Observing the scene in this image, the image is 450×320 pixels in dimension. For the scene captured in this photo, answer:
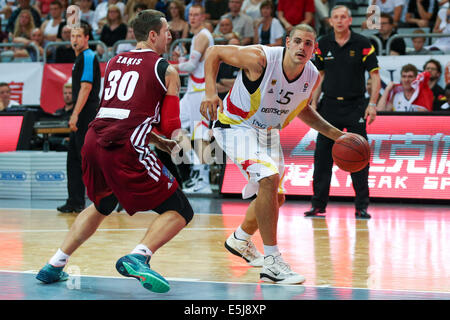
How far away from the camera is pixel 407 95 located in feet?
38.8

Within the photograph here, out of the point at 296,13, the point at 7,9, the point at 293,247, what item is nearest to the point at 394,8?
the point at 296,13

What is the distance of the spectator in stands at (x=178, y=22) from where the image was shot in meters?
14.1

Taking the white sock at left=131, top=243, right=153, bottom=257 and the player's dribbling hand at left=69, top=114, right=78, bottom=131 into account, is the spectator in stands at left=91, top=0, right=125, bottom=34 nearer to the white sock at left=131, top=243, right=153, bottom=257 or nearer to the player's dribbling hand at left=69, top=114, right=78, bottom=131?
the player's dribbling hand at left=69, top=114, right=78, bottom=131

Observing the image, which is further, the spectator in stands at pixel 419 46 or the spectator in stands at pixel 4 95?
the spectator in stands at pixel 4 95

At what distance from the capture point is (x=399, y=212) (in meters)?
10.3

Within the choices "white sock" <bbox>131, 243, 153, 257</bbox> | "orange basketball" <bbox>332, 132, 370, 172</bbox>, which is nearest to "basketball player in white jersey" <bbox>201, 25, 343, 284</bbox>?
"orange basketball" <bbox>332, 132, 370, 172</bbox>

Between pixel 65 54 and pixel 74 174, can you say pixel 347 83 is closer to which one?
pixel 74 174

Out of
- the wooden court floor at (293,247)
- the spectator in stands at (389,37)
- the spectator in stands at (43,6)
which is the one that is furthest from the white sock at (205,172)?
the spectator in stands at (43,6)

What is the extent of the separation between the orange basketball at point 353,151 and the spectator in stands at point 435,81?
5.56 metres

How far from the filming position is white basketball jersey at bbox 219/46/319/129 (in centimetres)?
598

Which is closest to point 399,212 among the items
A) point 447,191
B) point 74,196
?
point 447,191

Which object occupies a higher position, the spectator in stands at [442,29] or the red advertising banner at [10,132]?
the spectator in stands at [442,29]

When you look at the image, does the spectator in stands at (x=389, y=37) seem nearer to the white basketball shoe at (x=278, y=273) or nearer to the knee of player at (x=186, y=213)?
the white basketball shoe at (x=278, y=273)
